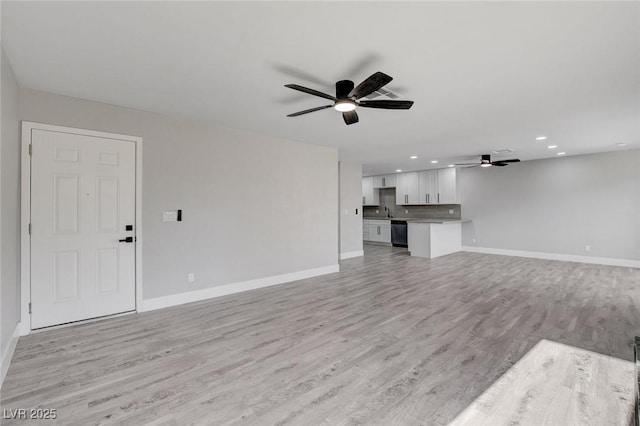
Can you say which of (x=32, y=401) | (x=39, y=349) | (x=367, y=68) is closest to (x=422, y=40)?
(x=367, y=68)

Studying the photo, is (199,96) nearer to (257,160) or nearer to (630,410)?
(257,160)

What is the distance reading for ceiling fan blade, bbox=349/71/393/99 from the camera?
2.25 metres

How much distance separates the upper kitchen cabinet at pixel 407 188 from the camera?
9758 millimetres

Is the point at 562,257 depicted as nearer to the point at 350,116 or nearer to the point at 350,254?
the point at 350,254

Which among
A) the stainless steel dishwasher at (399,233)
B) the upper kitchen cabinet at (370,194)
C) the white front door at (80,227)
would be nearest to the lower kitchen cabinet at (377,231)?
the stainless steel dishwasher at (399,233)

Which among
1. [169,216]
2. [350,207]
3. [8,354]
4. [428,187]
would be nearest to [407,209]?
[428,187]

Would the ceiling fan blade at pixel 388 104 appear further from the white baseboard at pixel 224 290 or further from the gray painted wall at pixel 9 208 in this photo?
the white baseboard at pixel 224 290

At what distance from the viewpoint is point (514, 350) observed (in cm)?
270

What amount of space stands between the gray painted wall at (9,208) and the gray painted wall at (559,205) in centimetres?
957

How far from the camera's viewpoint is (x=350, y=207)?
7.98 meters

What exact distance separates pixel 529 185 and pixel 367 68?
23.8 feet

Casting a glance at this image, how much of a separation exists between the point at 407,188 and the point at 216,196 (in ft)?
23.6

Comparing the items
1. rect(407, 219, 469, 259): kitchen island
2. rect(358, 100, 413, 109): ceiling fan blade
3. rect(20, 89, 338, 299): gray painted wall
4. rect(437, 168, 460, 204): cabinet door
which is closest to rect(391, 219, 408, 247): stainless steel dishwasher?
rect(407, 219, 469, 259): kitchen island

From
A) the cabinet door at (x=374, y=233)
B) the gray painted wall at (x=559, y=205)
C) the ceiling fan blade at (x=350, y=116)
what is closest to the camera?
the ceiling fan blade at (x=350, y=116)
